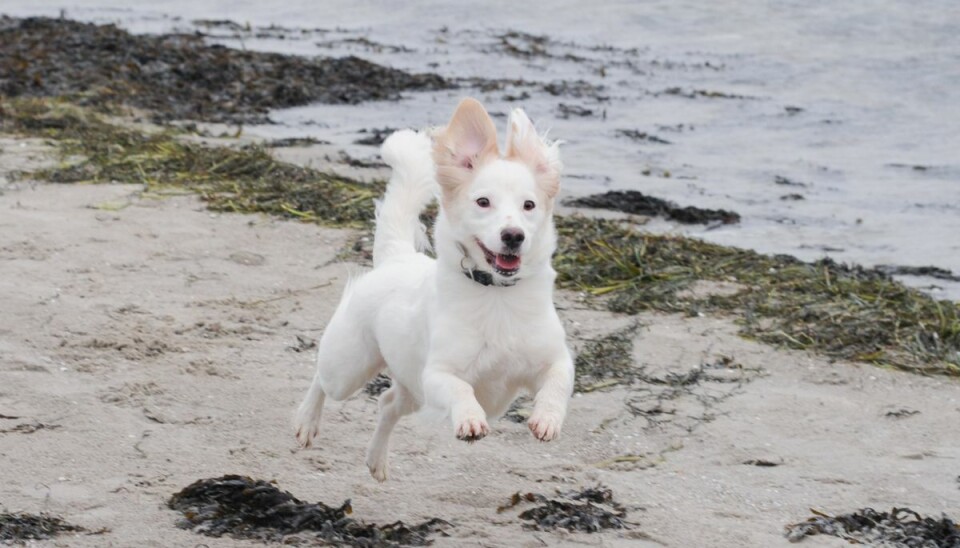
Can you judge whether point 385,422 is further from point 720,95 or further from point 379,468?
point 720,95

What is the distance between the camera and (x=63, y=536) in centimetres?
425

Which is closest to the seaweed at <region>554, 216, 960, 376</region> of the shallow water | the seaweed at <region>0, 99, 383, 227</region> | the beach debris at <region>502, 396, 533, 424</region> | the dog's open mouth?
the shallow water

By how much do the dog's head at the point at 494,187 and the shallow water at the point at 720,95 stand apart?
5003mm

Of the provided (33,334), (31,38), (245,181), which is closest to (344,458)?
(33,334)

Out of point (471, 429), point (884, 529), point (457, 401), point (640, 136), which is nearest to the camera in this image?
point (471, 429)

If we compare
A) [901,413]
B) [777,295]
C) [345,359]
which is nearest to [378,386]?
[345,359]

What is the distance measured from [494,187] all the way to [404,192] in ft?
2.83

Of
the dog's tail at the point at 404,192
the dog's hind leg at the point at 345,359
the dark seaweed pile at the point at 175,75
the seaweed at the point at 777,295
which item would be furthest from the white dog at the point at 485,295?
the dark seaweed pile at the point at 175,75

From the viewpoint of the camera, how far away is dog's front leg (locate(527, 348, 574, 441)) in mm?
4152

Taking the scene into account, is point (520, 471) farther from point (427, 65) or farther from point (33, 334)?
point (427, 65)

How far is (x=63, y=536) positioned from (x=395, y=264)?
1.63m

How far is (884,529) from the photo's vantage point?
4676mm

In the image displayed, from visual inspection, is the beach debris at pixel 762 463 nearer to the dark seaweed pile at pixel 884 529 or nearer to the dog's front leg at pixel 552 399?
the dark seaweed pile at pixel 884 529

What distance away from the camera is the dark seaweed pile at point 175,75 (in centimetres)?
1363
